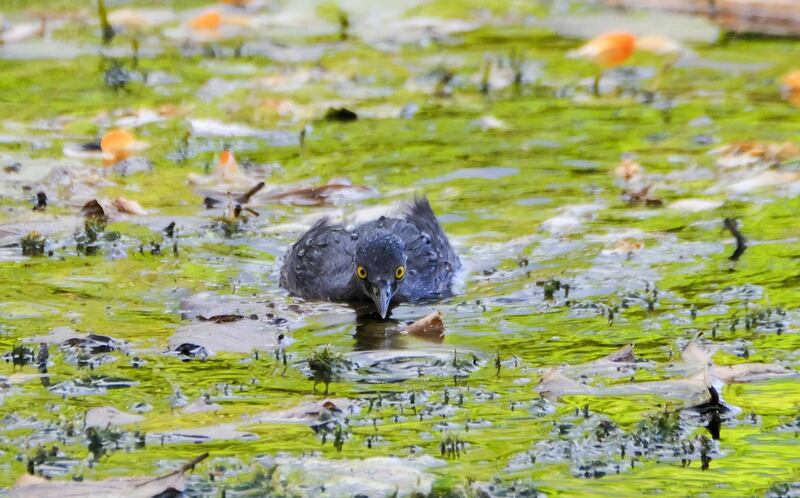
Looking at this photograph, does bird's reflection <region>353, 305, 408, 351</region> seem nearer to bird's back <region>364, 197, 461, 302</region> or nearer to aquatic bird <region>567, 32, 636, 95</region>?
bird's back <region>364, 197, 461, 302</region>

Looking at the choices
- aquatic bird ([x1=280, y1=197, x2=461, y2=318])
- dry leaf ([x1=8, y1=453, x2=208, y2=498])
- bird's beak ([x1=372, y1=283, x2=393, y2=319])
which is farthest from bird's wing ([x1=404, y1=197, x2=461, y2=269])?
dry leaf ([x1=8, y1=453, x2=208, y2=498])

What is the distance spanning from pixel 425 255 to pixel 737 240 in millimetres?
1803

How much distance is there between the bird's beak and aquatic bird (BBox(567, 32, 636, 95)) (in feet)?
22.2

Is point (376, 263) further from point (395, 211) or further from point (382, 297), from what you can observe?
point (395, 211)

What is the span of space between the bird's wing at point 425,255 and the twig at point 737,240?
62.8 inches

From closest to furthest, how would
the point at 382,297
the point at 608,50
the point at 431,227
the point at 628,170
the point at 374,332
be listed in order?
the point at 374,332
the point at 382,297
the point at 431,227
the point at 628,170
the point at 608,50

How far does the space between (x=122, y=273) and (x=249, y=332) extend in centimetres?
144

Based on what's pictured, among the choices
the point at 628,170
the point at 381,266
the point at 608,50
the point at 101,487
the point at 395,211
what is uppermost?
the point at 608,50

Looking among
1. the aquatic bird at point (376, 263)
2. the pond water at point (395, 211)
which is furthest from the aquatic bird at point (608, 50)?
the aquatic bird at point (376, 263)

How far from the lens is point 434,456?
5.43 metres

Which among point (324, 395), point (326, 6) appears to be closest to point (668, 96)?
point (326, 6)

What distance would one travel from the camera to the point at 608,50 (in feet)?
48.1

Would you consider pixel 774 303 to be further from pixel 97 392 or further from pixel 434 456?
pixel 97 392

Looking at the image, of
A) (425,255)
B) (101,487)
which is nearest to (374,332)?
(425,255)
